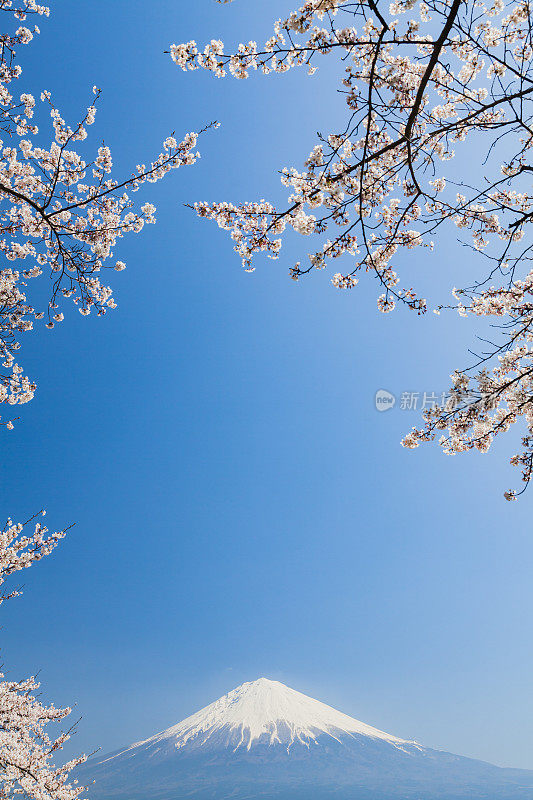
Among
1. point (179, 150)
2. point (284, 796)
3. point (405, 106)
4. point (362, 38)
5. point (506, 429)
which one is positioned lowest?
point (284, 796)

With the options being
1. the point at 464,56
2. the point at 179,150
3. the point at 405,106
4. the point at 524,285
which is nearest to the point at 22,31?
the point at 179,150

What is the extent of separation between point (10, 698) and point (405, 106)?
12.2 meters

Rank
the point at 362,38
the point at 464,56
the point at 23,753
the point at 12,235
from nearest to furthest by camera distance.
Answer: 1. the point at 362,38
2. the point at 464,56
3. the point at 12,235
4. the point at 23,753

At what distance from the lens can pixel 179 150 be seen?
18.5 feet

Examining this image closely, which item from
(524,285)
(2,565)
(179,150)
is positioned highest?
(179,150)

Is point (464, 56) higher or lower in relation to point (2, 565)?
higher

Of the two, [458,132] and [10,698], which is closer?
[458,132]

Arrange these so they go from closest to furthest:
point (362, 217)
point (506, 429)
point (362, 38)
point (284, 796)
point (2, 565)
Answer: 1. point (362, 38)
2. point (362, 217)
3. point (506, 429)
4. point (2, 565)
5. point (284, 796)

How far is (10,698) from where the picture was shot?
8195mm

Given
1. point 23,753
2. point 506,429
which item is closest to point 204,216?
point 506,429

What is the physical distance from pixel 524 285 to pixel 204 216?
161 inches

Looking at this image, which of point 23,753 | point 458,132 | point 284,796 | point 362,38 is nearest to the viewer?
point 362,38

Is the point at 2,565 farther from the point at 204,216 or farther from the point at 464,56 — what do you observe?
the point at 464,56

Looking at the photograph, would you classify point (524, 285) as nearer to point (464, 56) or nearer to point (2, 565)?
point (464, 56)
